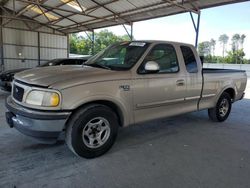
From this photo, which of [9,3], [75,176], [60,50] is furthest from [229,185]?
[60,50]

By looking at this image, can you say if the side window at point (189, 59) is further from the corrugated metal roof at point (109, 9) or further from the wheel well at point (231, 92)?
the corrugated metal roof at point (109, 9)

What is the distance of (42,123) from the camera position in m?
2.83

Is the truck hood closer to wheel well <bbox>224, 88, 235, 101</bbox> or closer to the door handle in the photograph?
the door handle

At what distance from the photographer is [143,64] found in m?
3.67

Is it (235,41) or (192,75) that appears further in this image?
(235,41)

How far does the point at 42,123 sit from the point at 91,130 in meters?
0.71

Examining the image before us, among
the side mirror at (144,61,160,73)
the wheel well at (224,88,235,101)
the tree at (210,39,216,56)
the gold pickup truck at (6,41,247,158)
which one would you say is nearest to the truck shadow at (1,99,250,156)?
the gold pickup truck at (6,41,247,158)

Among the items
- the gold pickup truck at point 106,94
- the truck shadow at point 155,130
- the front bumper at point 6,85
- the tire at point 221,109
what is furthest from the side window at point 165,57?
the front bumper at point 6,85

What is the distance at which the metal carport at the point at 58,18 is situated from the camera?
1105 cm

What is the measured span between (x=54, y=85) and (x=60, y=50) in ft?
67.5

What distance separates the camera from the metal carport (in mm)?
11047

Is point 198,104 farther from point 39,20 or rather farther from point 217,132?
point 39,20

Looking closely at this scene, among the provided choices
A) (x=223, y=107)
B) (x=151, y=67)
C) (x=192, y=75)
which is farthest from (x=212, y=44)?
(x=151, y=67)

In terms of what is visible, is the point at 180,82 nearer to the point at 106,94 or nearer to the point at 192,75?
the point at 192,75
